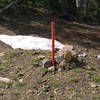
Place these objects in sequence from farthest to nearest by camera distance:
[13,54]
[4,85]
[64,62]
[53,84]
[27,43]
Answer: [27,43], [13,54], [64,62], [4,85], [53,84]

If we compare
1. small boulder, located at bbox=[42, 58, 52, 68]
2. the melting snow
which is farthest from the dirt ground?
the melting snow

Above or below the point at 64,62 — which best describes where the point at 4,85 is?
below

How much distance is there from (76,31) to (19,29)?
3.01 meters

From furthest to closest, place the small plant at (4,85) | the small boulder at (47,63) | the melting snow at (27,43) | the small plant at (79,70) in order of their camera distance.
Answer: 1. the melting snow at (27,43)
2. the small boulder at (47,63)
3. the small plant at (79,70)
4. the small plant at (4,85)

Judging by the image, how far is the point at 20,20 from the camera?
1430 centimetres

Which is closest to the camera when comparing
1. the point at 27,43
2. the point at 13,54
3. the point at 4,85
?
the point at 4,85

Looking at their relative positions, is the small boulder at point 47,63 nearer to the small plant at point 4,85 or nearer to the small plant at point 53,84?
the small plant at point 53,84

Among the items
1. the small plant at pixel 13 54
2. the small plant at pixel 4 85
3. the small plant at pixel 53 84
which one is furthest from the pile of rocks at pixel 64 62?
the small plant at pixel 13 54

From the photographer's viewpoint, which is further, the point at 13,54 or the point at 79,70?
the point at 13,54

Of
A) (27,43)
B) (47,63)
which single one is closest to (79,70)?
(47,63)

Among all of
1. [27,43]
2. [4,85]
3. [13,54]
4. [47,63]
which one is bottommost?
[27,43]

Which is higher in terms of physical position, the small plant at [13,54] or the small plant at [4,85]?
the small plant at [13,54]

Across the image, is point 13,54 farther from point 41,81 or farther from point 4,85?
point 41,81

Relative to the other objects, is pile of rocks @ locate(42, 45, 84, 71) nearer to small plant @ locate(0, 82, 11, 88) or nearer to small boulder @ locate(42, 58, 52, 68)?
small boulder @ locate(42, 58, 52, 68)
